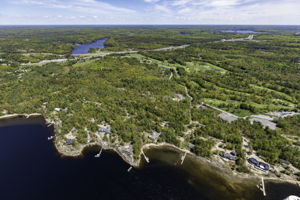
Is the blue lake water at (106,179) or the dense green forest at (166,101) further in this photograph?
the dense green forest at (166,101)

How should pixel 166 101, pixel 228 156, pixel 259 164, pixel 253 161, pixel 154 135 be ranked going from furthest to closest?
pixel 166 101 → pixel 154 135 → pixel 228 156 → pixel 253 161 → pixel 259 164

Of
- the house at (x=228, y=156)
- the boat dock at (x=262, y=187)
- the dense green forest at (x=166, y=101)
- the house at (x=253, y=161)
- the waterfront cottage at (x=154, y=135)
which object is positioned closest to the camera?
the boat dock at (x=262, y=187)

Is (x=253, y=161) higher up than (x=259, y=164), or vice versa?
(x=253, y=161)

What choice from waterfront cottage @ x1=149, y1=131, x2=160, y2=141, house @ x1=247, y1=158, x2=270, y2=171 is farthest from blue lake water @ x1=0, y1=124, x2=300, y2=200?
waterfront cottage @ x1=149, y1=131, x2=160, y2=141

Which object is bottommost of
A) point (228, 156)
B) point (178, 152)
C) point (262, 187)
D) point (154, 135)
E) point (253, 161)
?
point (262, 187)

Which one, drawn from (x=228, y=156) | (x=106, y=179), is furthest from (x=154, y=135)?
(x=228, y=156)

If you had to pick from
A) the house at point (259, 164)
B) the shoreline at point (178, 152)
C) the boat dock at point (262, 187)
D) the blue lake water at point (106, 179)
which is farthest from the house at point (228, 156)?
the boat dock at point (262, 187)

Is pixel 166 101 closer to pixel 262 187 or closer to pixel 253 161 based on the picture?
pixel 253 161

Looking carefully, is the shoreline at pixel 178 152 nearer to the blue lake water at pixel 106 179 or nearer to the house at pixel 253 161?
the blue lake water at pixel 106 179

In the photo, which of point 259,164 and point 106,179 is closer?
point 106,179

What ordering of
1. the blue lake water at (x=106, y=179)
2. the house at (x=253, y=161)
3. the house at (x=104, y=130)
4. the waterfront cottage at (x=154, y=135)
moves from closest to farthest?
the blue lake water at (x=106, y=179)
the house at (x=253, y=161)
the waterfront cottage at (x=154, y=135)
the house at (x=104, y=130)

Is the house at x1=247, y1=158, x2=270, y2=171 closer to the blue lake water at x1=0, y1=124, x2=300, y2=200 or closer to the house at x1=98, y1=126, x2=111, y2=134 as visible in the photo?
the blue lake water at x1=0, y1=124, x2=300, y2=200

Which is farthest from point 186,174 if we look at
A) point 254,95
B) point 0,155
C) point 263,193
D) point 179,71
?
point 179,71
